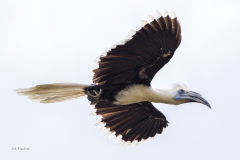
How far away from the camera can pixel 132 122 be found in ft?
28.6

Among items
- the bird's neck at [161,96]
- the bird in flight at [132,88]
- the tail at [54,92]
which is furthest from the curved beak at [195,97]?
the tail at [54,92]

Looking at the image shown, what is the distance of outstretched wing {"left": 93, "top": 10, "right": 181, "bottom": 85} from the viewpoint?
6.95 m

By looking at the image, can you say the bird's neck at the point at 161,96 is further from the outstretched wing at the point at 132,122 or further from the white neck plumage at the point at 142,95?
the outstretched wing at the point at 132,122

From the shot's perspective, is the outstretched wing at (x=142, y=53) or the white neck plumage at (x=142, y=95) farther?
the white neck plumage at (x=142, y=95)

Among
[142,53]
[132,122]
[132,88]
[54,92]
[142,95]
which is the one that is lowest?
[132,122]

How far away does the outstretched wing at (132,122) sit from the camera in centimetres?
855

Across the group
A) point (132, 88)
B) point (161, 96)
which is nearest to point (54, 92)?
point (132, 88)

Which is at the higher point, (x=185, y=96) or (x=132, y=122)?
(x=185, y=96)

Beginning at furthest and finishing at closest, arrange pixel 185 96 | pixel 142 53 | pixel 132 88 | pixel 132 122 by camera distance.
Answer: pixel 132 122 < pixel 185 96 < pixel 132 88 < pixel 142 53

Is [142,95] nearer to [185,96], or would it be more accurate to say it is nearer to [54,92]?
[185,96]

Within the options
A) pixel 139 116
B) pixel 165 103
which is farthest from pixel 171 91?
pixel 139 116

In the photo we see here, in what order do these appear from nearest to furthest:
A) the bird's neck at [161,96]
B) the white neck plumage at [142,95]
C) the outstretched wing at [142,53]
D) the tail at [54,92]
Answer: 1. the outstretched wing at [142,53]
2. the tail at [54,92]
3. the white neck plumage at [142,95]
4. the bird's neck at [161,96]

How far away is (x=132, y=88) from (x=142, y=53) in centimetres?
88

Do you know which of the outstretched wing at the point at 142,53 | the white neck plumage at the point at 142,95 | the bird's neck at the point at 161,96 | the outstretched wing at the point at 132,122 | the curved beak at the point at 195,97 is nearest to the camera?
the outstretched wing at the point at 142,53
